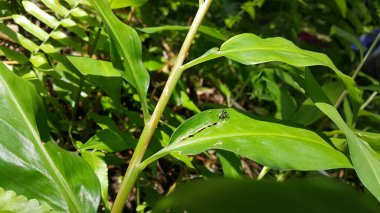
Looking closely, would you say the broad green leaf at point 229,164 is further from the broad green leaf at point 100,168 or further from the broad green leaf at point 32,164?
the broad green leaf at point 32,164

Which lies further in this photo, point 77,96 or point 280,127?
point 77,96

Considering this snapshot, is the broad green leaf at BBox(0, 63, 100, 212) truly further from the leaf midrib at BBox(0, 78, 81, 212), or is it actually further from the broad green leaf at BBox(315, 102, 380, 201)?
the broad green leaf at BBox(315, 102, 380, 201)

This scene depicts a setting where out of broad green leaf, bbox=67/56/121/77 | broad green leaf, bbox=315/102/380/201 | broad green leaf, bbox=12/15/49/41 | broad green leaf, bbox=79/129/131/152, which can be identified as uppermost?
broad green leaf, bbox=12/15/49/41

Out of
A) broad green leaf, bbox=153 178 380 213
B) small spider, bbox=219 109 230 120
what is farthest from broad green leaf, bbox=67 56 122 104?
broad green leaf, bbox=153 178 380 213

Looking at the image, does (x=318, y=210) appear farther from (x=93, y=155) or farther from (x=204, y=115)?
(x=93, y=155)

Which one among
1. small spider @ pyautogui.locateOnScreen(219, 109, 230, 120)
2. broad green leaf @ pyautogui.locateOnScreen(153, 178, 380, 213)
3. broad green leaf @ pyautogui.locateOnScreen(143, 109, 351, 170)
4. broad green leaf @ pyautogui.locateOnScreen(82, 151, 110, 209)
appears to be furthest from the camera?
broad green leaf @ pyautogui.locateOnScreen(82, 151, 110, 209)

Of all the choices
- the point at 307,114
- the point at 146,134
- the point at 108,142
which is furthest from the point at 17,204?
the point at 307,114

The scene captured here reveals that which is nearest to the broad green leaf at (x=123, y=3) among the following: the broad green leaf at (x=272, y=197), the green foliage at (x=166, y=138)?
the green foliage at (x=166, y=138)

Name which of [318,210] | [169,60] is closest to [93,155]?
[318,210]
